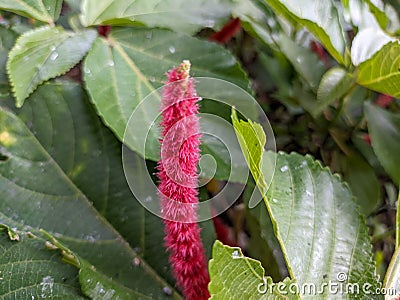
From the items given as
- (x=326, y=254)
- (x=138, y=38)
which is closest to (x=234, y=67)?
(x=138, y=38)

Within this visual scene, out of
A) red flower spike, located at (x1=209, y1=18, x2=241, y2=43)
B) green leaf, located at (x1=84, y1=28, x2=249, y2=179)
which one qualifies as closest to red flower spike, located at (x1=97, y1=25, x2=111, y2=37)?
green leaf, located at (x1=84, y1=28, x2=249, y2=179)

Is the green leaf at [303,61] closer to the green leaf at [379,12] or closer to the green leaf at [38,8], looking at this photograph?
the green leaf at [379,12]

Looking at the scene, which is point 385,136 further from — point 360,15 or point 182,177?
point 182,177

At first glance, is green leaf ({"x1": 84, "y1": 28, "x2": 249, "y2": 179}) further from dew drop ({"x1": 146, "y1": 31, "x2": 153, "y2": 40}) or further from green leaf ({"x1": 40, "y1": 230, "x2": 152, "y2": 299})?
green leaf ({"x1": 40, "y1": 230, "x2": 152, "y2": 299})

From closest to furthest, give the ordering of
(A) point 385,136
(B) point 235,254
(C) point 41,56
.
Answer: (B) point 235,254
(C) point 41,56
(A) point 385,136

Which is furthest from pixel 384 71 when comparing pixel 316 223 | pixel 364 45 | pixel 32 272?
pixel 32 272

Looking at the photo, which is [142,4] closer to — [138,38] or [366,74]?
[138,38]
